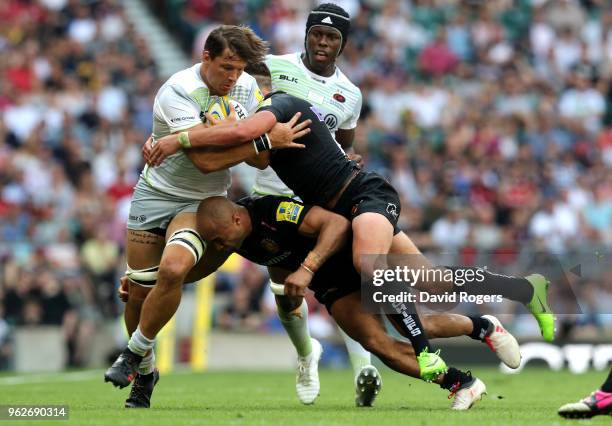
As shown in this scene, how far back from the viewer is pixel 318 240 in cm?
977

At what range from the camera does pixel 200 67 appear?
1029 cm

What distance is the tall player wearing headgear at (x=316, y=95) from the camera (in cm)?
1105

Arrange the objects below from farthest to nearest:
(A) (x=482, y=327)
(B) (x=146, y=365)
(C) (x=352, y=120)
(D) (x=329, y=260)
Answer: (C) (x=352, y=120)
(B) (x=146, y=365)
(D) (x=329, y=260)
(A) (x=482, y=327)

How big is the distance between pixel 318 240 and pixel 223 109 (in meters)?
1.26

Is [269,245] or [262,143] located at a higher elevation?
[262,143]

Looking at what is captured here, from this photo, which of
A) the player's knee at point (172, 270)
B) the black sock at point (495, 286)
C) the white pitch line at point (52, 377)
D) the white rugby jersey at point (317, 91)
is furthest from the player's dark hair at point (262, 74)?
the white pitch line at point (52, 377)

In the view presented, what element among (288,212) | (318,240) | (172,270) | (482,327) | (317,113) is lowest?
(482,327)

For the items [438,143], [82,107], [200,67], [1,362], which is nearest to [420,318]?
[200,67]

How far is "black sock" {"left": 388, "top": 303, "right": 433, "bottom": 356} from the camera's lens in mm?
9523

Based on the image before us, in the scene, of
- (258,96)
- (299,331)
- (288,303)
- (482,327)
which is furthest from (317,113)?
(482,327)

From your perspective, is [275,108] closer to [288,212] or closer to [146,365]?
[288,212]

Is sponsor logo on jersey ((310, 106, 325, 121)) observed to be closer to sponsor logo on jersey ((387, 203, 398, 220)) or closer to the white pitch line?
sponsor logo on jersey ((387, 203, 398, 220))

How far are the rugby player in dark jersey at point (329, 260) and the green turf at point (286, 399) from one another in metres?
0.40

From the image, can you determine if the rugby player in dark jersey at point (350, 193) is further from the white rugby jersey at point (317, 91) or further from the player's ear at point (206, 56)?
the white rugby jersey at point (317, 91)
